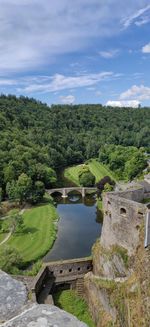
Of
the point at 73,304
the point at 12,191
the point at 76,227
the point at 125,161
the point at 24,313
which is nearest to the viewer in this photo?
the point at 24,313

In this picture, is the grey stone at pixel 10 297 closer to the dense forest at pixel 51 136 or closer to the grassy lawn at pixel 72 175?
the dense forest at pixel 51 136

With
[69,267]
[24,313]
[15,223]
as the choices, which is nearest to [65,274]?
[69,267]

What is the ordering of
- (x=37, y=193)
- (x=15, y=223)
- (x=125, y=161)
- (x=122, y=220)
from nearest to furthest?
1. (x=122, y=220)
2. (x=15, y=223)
3. (x=37, y=193)
4. (x=125, y=161)

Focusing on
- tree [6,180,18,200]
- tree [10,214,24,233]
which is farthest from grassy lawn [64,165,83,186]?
tree [10,214,24,233]

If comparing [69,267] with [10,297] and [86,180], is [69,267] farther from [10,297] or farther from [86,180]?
[86,180]

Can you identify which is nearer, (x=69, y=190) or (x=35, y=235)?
(x=35, y=235)

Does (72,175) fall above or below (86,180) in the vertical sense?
below

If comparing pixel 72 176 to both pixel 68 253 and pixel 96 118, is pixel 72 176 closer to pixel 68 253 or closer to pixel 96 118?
pixel 68 253

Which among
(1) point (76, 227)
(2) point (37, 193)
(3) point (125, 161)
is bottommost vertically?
(1) point (76, 227)
